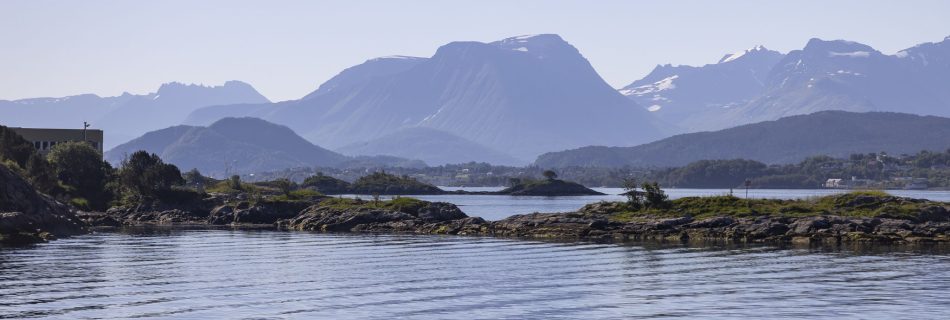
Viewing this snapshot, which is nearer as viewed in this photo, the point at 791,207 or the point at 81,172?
the point at 791,207

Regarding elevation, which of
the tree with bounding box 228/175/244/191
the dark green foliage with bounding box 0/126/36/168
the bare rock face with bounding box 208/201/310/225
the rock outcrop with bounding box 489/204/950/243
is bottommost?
the rock outcrop with bounding box 489/204/950/243

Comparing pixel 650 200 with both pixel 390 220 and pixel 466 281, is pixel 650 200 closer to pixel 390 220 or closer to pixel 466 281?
pixel 390 220

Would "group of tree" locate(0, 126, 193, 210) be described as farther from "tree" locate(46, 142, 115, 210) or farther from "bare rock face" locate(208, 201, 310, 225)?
"bare rock face" locate(208, 201, 310, 225)

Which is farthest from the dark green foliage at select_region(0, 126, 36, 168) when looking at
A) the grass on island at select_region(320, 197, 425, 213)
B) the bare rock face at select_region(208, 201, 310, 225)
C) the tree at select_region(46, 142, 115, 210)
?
the grass on island at select_region(320, 197, 425, 213)

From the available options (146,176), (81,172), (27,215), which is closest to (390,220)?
(27,215)

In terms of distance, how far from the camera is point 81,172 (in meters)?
163

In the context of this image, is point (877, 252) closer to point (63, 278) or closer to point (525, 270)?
point (525, 270)

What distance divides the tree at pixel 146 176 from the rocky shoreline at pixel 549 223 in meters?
5.11

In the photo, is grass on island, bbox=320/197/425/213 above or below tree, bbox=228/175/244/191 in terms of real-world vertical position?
below

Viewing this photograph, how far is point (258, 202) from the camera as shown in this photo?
6112 inches

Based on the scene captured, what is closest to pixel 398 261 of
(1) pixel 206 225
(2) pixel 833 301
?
(2) pixel 833 301

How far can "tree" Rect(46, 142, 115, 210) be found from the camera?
162 metres

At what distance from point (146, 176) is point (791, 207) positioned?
83.9 metres

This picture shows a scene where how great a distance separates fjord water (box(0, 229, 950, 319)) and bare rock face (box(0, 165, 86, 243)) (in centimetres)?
674
